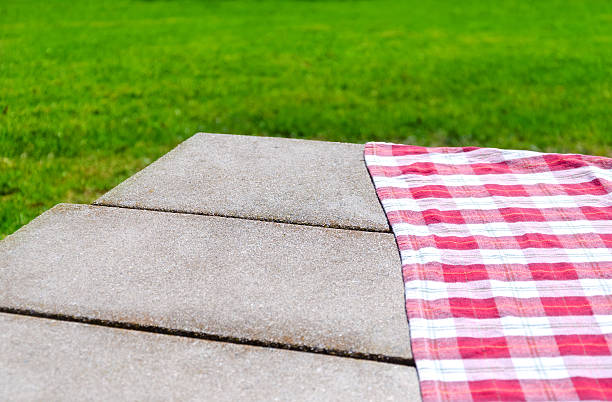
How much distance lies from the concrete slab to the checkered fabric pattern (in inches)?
4.2

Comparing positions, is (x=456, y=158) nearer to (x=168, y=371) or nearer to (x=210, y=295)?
(x=210, y=295)

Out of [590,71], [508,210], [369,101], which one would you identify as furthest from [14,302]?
[590,71]

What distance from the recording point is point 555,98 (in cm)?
493

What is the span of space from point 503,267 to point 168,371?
104 cm

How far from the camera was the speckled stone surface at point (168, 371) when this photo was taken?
1.51 metres

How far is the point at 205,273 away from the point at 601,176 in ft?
5.40

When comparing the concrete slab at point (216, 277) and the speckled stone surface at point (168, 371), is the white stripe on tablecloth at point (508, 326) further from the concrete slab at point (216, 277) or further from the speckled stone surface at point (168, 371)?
the speckled stone surface at point (168, 371)

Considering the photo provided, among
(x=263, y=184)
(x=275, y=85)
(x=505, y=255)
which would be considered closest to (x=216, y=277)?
(x=263, y=184)

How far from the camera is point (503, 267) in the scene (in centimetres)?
206

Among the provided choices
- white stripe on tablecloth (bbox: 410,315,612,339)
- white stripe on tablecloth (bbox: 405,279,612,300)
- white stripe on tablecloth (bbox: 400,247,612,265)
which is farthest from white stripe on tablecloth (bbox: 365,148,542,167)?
white stripe on tablecloth (bbox: 410,315,612,339)

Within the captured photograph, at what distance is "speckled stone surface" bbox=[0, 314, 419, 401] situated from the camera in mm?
1508

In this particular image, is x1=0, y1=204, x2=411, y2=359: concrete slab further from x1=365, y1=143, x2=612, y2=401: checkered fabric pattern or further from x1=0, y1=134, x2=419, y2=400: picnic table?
x1=365, y1=143, x2=612, y2=401: checkered fabric pattern

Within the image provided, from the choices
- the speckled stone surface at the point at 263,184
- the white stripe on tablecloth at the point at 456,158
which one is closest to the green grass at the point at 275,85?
the speckled stone surface at the point at 263,184

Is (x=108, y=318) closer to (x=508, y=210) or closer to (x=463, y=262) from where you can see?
(x=463, y=262)
